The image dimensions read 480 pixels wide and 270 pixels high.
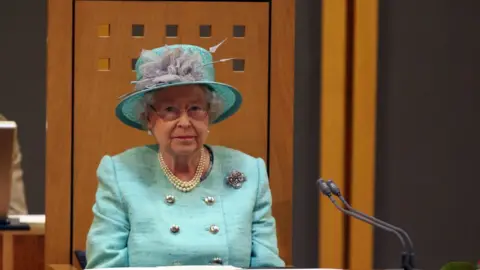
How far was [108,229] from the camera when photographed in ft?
10.6

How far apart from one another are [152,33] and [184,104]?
0.79m

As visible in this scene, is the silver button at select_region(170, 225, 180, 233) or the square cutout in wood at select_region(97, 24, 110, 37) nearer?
the silver button at select_region(170, 225, 180, 233)

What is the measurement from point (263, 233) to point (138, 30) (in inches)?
44.6

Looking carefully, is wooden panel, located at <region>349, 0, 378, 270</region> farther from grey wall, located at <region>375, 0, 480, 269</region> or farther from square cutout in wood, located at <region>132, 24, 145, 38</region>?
square cutout in wood, located at <region>132, 24, 145, 38</region>

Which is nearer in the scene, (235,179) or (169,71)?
(169,71)

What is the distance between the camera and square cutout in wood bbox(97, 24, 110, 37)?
13.0 ft

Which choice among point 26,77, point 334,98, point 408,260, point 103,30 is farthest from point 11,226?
point 26,77

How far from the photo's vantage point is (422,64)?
18.2 ft

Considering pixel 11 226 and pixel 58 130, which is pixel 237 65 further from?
pixel 11 226

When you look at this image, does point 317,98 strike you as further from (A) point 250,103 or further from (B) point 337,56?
(A) point 250,103

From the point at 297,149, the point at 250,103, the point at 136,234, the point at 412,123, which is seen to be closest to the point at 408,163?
the point at 412,123

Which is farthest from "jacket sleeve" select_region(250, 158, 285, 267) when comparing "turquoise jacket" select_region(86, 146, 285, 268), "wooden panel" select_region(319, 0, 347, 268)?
"wooden panel" select_region(319, 0, 347, 268)

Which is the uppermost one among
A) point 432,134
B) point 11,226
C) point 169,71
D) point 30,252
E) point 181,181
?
point 169,71

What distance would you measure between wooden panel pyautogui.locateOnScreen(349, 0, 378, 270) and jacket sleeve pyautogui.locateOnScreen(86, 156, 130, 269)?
7.06ft
